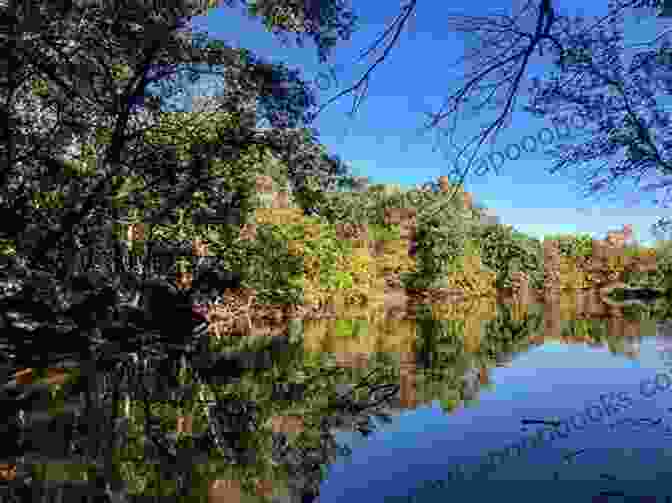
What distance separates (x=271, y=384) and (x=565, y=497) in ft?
24.6

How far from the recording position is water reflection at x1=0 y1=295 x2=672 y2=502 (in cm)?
566

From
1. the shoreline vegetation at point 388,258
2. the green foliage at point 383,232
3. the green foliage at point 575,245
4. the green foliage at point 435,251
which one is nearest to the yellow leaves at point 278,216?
the shoreline vegetation at point 388,258

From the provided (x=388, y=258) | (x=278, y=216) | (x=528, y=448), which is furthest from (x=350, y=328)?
(x=388, y=258)

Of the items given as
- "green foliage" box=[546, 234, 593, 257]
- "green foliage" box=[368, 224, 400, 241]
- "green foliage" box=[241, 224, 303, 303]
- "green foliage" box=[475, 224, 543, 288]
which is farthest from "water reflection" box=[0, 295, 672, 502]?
"green foliage" box=[546, 234, 593, 257]

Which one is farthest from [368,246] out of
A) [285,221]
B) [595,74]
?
[595,74]

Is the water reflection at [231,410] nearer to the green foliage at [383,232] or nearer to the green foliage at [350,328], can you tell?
the green foliage at [350,328]

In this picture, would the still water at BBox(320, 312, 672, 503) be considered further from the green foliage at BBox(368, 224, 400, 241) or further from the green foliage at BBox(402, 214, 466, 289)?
the green foliage at BBox(402, 214, 466, 289)

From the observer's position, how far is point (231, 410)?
9016 mm

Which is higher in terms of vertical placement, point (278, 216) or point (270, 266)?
point (278, 216)

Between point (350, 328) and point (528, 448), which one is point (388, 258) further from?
point (528, 448)

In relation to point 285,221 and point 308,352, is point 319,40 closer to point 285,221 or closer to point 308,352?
point 308,352

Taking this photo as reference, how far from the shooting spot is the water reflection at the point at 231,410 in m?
5.66

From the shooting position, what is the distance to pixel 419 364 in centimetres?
1427

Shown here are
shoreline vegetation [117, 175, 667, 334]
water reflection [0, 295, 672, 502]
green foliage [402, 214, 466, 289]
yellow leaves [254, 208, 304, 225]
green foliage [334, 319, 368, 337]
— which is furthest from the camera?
green foliage [402, 214, 466, 289]
